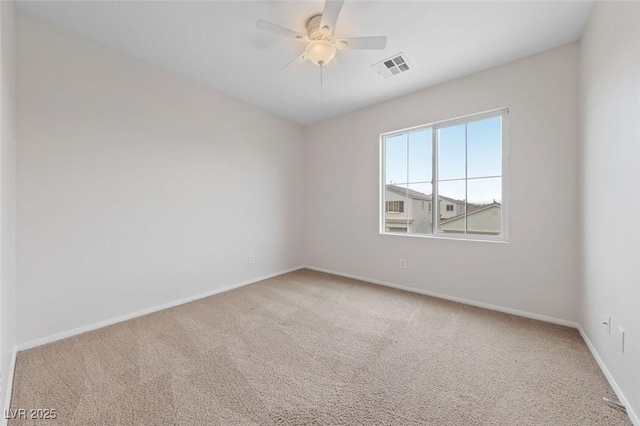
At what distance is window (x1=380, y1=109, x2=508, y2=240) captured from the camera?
282 cm

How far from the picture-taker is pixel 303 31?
2168mm

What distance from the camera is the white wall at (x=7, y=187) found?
4.76 feet

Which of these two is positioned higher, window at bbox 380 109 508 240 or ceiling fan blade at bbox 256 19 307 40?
ceiling fan blade at bbox 256 19 307 40

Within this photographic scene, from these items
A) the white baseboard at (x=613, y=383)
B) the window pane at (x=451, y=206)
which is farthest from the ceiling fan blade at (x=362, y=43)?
the white baseboard at (x=613, y=383)

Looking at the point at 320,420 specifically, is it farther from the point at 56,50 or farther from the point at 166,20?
the point at 56,50

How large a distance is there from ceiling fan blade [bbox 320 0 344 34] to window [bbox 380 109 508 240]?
195cm

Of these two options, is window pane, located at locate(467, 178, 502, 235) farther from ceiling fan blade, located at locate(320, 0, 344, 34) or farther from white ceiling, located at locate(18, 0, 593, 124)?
ceiling fan blade, located at locate(320, 0, 344, 34)

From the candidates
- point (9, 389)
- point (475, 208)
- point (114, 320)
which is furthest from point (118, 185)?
point (475, 208)

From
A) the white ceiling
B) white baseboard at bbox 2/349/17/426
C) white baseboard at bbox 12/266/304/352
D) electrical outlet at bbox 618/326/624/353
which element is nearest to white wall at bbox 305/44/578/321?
the white ceiling

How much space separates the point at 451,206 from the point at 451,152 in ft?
2.23

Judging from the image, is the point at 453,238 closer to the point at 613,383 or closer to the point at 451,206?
the point at 451,206

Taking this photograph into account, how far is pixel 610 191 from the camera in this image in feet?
5.41

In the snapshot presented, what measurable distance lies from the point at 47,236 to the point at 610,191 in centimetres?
427

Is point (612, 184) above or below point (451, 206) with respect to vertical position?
above
